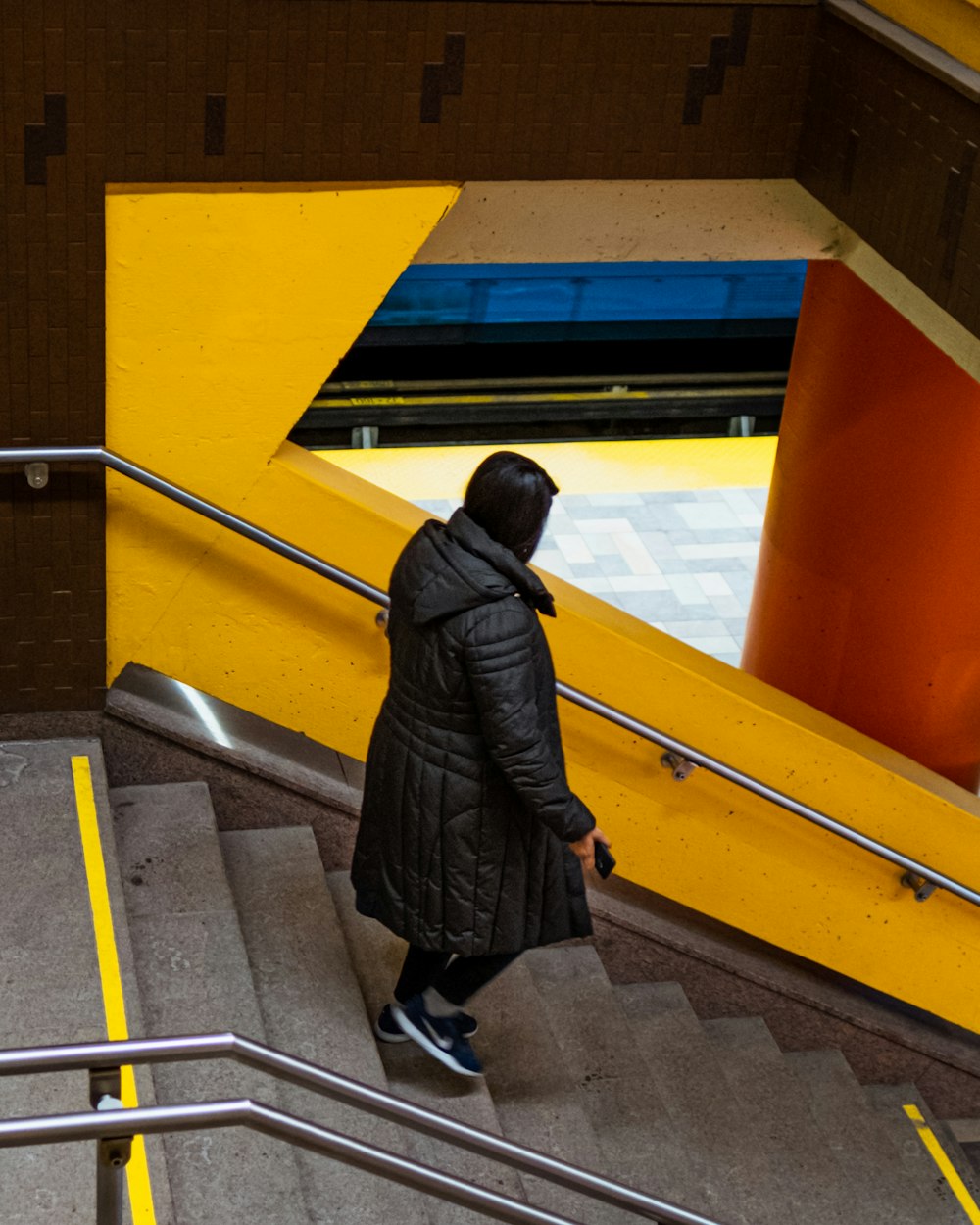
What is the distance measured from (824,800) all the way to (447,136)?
6.78 ft

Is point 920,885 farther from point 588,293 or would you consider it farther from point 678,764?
point 588,293

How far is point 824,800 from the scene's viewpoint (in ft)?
14.3

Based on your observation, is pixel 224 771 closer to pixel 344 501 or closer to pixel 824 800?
pixel 344 501

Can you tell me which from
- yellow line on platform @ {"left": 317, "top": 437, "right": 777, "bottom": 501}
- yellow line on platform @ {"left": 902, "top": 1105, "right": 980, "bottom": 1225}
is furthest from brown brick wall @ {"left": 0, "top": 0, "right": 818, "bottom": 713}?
yellow line on platform @ {"left": 317, "top": 437, "right": 777, "bottom": 501}

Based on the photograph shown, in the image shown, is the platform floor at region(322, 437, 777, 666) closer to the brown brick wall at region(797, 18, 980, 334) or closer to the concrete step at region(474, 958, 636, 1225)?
the concrete step at region(474, 958, 636, 1225)

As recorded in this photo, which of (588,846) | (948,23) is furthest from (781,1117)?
(948,23)

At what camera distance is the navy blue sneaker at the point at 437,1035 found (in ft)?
11.2

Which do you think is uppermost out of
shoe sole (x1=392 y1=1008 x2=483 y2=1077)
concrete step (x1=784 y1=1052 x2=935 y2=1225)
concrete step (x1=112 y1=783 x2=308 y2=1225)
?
concrete step (x1=112 y1=783 x2=308 y2=1225)

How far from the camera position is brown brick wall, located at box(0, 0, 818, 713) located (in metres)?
3.29

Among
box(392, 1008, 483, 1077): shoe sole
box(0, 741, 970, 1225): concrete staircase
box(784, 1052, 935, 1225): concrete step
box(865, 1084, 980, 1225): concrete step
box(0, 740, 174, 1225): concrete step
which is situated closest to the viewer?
box(0, 740, 174, 1225): concrete step

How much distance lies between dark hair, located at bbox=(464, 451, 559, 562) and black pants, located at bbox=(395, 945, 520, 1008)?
961 millimetres

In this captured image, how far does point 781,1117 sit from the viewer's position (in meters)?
4.37

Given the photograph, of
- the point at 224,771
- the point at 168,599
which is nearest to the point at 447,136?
the point at 168,599

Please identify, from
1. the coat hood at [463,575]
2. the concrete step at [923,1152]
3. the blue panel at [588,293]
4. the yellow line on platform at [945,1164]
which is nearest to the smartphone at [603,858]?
the coat hood at [463,575]
